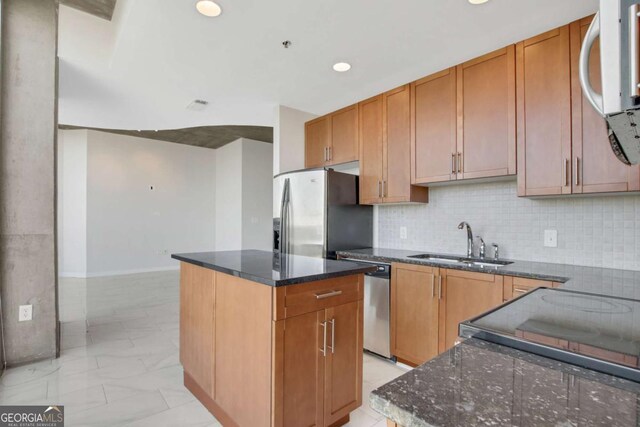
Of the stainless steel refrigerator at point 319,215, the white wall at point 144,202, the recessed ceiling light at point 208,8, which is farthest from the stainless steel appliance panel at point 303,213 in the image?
the white wall at point 144,202

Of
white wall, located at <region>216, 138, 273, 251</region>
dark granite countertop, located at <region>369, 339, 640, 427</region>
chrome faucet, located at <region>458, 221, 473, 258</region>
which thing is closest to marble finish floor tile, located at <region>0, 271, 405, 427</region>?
chrome faucet, located at <region>458, 221, 473, 258</region>

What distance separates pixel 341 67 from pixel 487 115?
1.29m

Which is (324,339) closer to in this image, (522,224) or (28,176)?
(522,224)

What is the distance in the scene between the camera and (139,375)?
2543mm

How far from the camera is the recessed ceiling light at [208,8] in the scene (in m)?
2.11

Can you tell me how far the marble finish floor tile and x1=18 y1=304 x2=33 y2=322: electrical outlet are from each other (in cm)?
37

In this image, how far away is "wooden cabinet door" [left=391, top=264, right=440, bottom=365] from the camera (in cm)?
249

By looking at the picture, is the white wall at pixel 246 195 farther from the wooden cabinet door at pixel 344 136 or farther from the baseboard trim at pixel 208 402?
the baseboard trim at pixel 208 402

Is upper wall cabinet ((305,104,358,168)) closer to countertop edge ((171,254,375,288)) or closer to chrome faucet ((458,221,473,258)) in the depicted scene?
chrome faucet ((458,221,473,258))

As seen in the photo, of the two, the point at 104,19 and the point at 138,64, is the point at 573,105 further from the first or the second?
the point at 104,19

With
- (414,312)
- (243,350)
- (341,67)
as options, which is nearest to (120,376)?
(243,350)

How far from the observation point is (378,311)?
9.36 feet

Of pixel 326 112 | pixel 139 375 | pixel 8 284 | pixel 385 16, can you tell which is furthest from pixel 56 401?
pixel 326 112

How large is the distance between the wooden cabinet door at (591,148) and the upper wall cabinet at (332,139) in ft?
6.05
